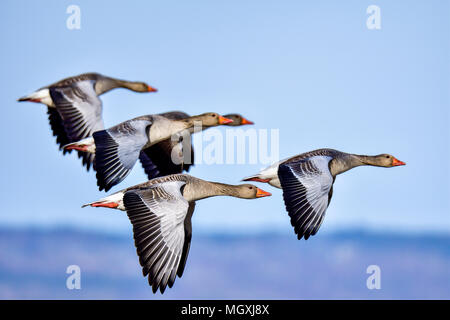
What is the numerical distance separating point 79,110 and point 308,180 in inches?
162

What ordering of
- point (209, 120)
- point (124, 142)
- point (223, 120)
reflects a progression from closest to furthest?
1. point (124, 142)
2. point (209, 120)
3. point (223, 120)

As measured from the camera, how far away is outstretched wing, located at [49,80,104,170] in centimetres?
1333

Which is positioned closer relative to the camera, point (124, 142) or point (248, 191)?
point (124, 142)

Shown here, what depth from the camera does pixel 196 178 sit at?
11.3 meters

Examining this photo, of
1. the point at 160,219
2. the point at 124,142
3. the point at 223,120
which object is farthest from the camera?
the point at 223,120

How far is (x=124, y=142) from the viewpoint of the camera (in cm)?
1173

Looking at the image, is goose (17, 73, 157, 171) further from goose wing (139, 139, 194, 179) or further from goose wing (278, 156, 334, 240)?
goose wing (278, 156, 334, 240)

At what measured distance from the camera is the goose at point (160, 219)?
9070 mm

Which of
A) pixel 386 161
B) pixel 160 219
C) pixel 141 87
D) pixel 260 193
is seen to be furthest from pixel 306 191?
pixel 141 87

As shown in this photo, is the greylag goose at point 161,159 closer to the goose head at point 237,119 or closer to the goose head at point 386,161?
the goose head at point 237,119

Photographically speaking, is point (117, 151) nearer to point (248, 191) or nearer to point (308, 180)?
point (248, 191)

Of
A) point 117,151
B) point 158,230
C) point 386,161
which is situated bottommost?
point 386,161

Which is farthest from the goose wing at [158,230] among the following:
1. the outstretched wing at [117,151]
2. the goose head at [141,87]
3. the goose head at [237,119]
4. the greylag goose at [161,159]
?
the goose head at [141,87]

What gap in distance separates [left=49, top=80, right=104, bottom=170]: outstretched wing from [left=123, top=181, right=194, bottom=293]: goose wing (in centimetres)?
349
